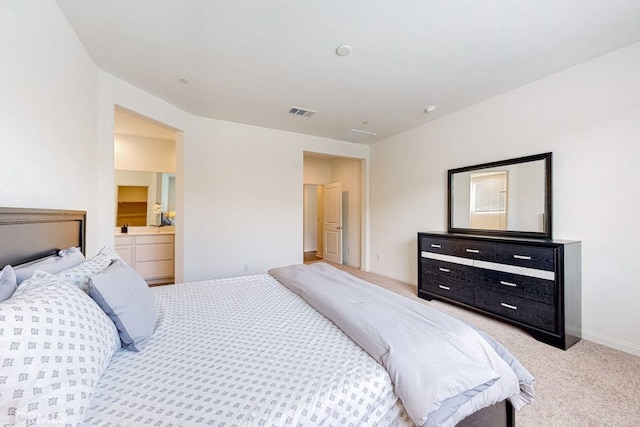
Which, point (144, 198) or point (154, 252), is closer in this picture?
point (154, 252)

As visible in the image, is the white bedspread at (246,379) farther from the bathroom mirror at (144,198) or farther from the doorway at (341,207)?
the doorway at (341,207)

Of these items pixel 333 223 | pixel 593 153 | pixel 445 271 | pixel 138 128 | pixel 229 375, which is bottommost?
pixel 445 271

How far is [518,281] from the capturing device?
2.54 meters

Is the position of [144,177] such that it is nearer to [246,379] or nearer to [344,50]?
[344,50]

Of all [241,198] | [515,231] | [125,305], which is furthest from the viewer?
[241,198]

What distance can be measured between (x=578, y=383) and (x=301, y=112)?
3.82 metres

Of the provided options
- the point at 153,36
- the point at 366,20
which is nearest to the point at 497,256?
the point at 366,20

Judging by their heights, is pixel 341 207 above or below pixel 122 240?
above

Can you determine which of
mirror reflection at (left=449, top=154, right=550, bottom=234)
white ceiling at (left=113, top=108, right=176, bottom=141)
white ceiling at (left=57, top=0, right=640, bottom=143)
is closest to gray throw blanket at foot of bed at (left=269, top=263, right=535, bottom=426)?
white ceiling at (left=57, top=0, right=640, bottom=143)

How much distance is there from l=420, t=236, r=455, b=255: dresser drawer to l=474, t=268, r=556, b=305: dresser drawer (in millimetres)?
405

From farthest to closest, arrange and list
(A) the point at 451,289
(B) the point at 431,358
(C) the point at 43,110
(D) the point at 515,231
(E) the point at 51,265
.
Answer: (A) the point at 451,289
(D) the point at 515,231
(C) the point at 43,110
(E) the point at 51,265
(B) the point at 431,358

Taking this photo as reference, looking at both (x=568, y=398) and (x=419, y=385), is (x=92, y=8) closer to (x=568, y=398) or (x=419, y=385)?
(x=419, y=385)

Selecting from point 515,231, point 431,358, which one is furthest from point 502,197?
point 431,358

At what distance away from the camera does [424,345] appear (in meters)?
1.08
